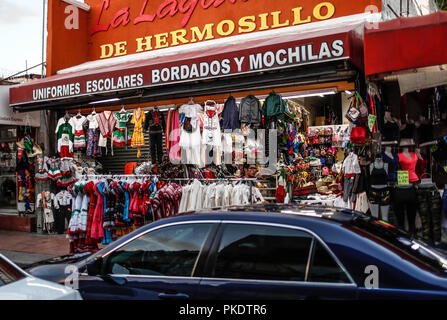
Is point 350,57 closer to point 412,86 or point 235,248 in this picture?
point 412,86

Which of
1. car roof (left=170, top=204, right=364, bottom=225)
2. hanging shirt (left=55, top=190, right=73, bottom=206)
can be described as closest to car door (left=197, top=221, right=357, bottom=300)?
Answer: car roof (left=170, top=204, right=364, bottom=225)

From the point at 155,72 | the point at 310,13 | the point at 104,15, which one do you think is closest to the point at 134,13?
the point at 104,15

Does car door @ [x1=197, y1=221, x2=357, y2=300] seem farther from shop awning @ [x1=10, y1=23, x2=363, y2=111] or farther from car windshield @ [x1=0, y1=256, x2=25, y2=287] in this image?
shop awning @ [x1=10, y1=23, x2=363, y2=111]

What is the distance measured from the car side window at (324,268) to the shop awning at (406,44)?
4253 millimetres

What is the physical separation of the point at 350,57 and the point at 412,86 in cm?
119

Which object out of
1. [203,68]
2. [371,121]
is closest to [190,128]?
[203,68]

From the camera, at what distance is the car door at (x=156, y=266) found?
3.21 metres

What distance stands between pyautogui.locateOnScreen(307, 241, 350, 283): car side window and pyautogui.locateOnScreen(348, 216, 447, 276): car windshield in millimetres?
308

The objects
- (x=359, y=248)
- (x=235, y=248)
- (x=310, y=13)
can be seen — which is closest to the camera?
(x=359, y=248)

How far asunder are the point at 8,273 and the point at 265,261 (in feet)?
6.52

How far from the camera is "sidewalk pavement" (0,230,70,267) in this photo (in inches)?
344

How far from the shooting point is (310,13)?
8852mm

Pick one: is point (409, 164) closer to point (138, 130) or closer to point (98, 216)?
point (138, 130)

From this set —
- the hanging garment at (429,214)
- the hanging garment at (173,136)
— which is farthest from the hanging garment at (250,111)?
the hanging garment at (429,214)
